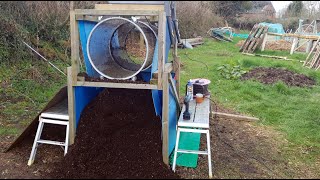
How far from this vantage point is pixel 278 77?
9.09 m

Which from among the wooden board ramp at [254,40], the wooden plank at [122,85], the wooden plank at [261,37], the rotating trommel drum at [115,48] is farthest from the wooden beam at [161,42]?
the wooden plank at [261,37]

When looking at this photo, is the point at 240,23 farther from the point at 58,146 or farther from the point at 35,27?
the point at 58,146

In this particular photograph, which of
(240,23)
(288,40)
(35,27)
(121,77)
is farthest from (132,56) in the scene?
(240,23)

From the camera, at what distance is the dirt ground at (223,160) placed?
3.76 meters

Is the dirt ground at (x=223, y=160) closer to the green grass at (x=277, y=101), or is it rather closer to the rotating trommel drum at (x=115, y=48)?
the green grass at (x=277, y=101)

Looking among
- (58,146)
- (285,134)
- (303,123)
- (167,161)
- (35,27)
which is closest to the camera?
(167,161)

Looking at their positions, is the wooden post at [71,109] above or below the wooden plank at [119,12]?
below

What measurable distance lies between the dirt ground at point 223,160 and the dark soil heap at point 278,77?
3.92m

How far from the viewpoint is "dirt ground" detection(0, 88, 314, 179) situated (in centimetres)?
376

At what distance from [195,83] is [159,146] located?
1.66 meters

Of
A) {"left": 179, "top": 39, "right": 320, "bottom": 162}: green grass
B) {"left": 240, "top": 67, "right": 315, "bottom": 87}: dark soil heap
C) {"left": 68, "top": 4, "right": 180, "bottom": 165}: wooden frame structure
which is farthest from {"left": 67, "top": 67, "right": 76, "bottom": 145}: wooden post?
{"left": 240, "top": 67, "right": 315, "bottom": 87}: dark soil heap

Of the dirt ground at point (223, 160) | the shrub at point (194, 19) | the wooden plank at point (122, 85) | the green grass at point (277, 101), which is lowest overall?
the dirt ground at point (223, 160)

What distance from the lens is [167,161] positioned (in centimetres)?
388

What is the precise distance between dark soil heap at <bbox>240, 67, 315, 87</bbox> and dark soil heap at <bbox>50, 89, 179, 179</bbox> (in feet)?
17.1
